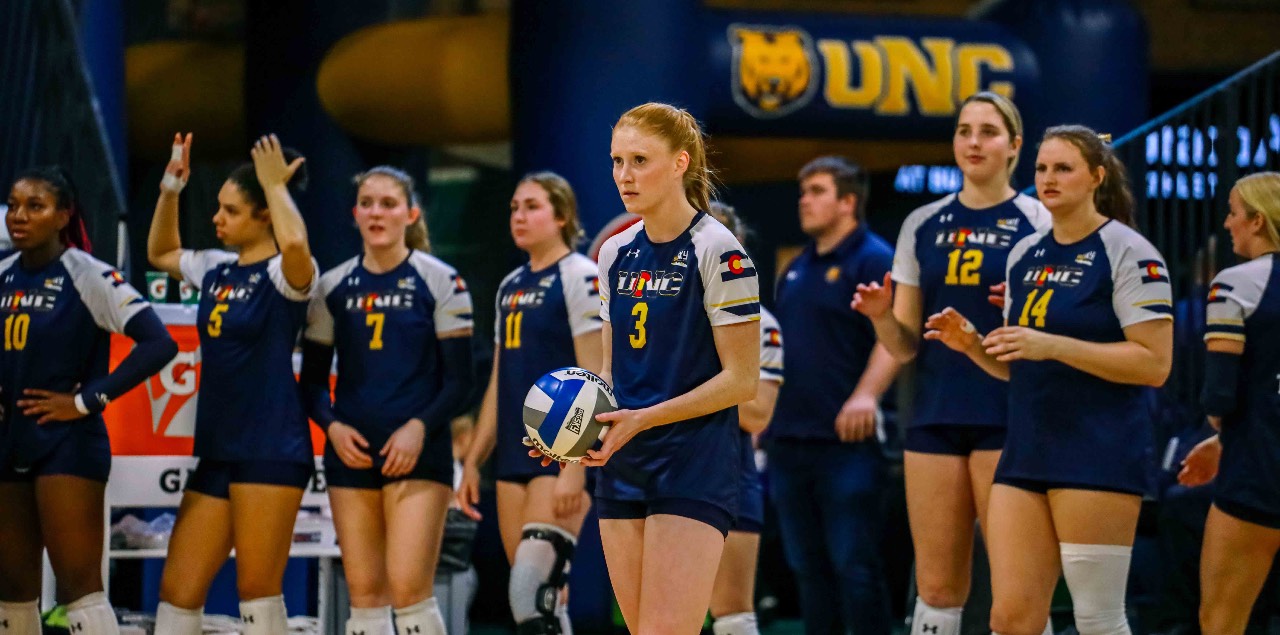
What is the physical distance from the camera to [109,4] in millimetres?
8055

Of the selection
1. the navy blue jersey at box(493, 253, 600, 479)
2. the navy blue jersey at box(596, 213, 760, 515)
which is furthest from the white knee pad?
the navy blue jersey at box(493, 253, 600, 479)

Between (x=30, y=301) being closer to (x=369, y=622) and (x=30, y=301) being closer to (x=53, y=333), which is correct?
(x=53, y=333)

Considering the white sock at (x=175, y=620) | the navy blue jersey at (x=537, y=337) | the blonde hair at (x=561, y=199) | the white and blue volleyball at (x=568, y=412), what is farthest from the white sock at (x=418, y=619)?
the white and blue volleyball at (x=568, y=412)

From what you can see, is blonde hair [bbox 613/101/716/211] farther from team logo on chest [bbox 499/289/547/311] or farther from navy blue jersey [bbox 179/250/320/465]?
navy blue jersey [bbox 179/250/320/465]

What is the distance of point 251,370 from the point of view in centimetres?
539

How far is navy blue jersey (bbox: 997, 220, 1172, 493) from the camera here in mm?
4453

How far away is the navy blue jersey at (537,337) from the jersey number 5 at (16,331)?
169 centimetres

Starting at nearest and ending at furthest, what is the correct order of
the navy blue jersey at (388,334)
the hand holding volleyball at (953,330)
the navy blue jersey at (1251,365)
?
the hand holding volleyball at (953,330)
the navy blue jersey at (1251,365)
the navy blue jersey at (388,334)

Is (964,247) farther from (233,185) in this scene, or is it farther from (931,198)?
(931,198)

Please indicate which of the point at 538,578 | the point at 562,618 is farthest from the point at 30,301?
the point at 562,618

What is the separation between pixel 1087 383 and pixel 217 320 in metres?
2.92

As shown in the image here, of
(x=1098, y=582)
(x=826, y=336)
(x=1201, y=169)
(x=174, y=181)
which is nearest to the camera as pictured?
(x=1098, y=582)

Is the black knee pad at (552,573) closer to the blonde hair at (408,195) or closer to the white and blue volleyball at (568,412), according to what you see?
the blonde hair at (408,195)

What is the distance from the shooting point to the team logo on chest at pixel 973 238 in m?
5.07
